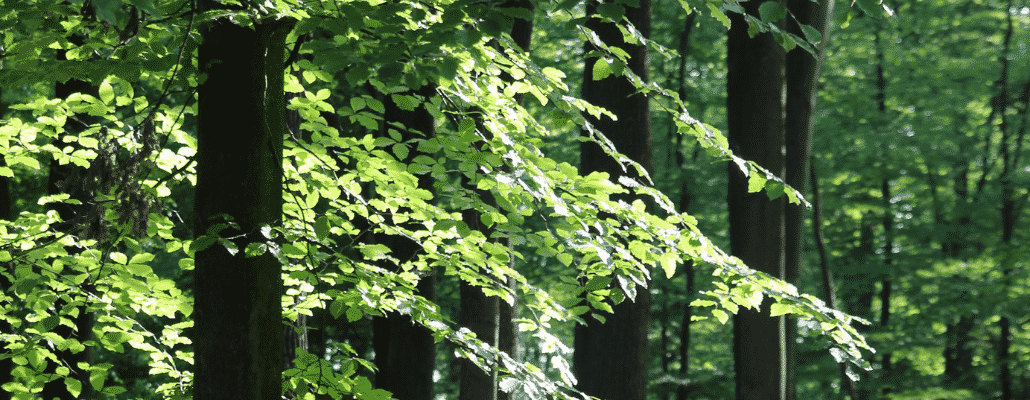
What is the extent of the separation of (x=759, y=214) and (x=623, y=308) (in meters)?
1.56

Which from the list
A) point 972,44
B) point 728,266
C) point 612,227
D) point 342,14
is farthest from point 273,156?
point 972,44

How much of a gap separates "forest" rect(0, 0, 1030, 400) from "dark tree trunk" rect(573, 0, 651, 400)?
3 cm

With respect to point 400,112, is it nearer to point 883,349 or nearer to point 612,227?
point 612,227

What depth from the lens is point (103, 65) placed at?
94.5 inches

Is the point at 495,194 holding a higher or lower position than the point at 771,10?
lower

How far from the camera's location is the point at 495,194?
9.48ft

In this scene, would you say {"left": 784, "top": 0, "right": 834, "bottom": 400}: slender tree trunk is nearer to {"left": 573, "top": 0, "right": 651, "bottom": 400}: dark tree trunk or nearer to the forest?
the forest

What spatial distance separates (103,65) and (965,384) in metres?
9.85

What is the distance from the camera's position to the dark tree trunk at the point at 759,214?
6504mm

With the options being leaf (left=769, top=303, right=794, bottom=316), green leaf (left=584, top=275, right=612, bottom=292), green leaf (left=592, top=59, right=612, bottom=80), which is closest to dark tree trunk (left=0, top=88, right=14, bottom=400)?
green leaf (left=584, top=275, right=612, bottom=292)

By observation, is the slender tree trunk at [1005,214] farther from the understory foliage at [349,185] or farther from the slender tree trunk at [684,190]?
the understory foliage at [349,185]

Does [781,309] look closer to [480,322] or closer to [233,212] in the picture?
[233,212]

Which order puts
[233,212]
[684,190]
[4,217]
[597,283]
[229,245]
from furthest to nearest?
1. [684,190]
2. [4,217]
3. [597,283]
4. [233,212]
5. [229,245]

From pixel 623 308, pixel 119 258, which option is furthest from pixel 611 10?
pixel 623 308
